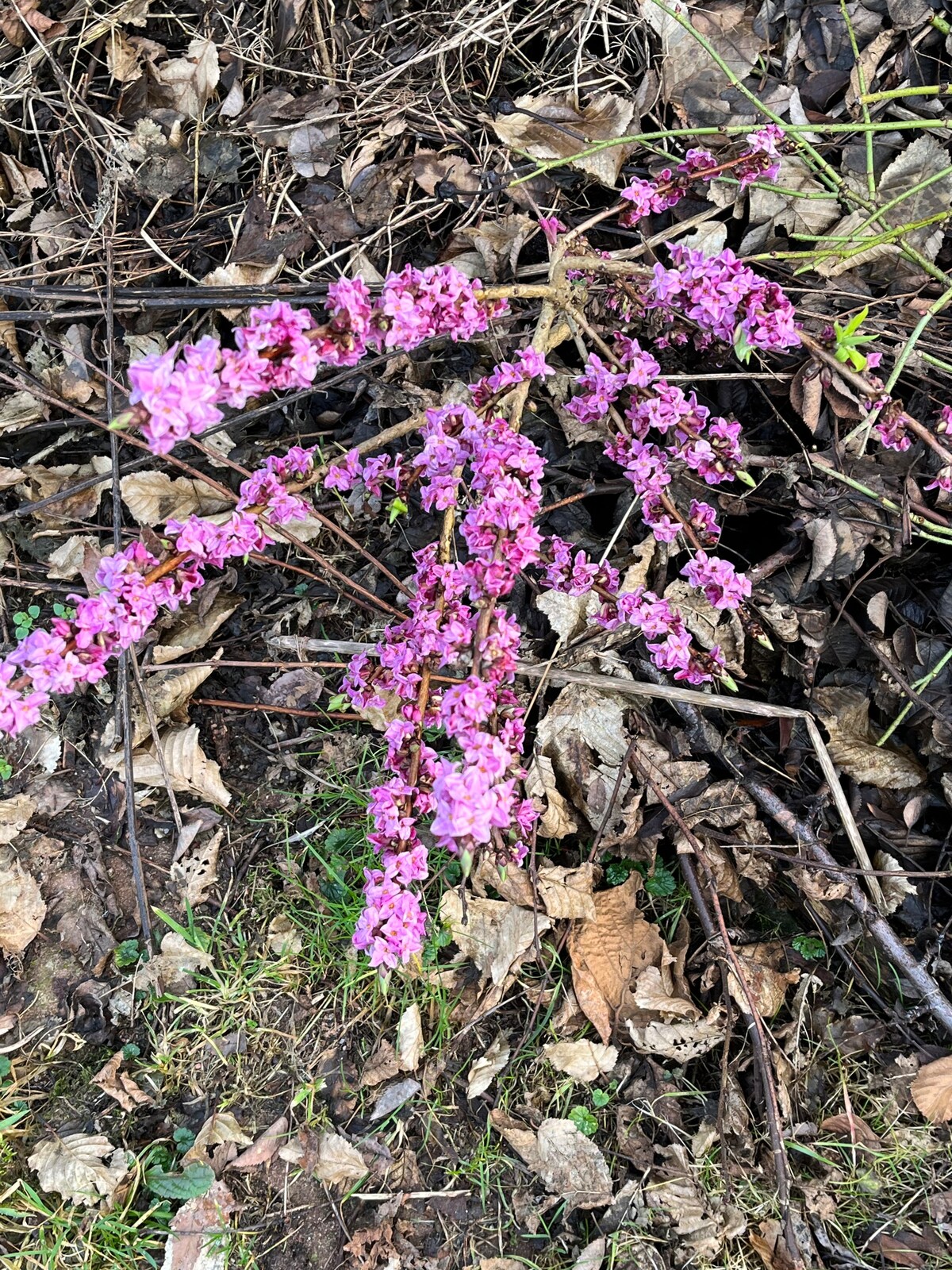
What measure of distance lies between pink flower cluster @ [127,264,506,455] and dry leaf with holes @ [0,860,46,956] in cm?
185

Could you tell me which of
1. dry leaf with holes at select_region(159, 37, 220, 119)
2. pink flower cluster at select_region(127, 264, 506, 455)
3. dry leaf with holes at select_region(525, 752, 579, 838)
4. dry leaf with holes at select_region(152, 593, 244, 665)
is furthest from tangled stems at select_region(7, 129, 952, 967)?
dry leaf with holes at select_region(159, 37, 220, 119)

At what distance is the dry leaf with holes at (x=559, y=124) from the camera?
275 centimetres

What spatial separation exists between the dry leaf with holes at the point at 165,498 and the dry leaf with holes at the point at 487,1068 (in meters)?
1.91

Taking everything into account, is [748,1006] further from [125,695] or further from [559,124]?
[559,124]

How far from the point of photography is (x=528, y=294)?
2178mm

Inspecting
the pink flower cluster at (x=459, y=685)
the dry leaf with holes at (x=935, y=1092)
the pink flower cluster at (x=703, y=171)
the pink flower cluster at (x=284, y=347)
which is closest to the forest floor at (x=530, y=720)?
the dry leaf with holes at (x=935, y=1092)

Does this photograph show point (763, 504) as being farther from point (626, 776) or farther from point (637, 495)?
point (626, 776)

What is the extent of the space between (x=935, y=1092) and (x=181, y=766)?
8.03ft

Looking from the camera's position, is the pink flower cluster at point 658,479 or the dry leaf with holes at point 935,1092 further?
the dry leaf with holes at point 935,1092

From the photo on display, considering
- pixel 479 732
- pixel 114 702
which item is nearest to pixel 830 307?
pixel 479 732

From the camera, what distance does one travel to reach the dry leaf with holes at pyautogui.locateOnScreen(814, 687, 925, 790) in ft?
8.66

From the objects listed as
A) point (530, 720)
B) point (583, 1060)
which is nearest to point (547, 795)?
point (530, 720)

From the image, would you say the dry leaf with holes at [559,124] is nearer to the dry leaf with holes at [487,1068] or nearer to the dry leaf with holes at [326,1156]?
the dry leaf with holes at [487,1068]

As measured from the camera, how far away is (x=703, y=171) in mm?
2303
